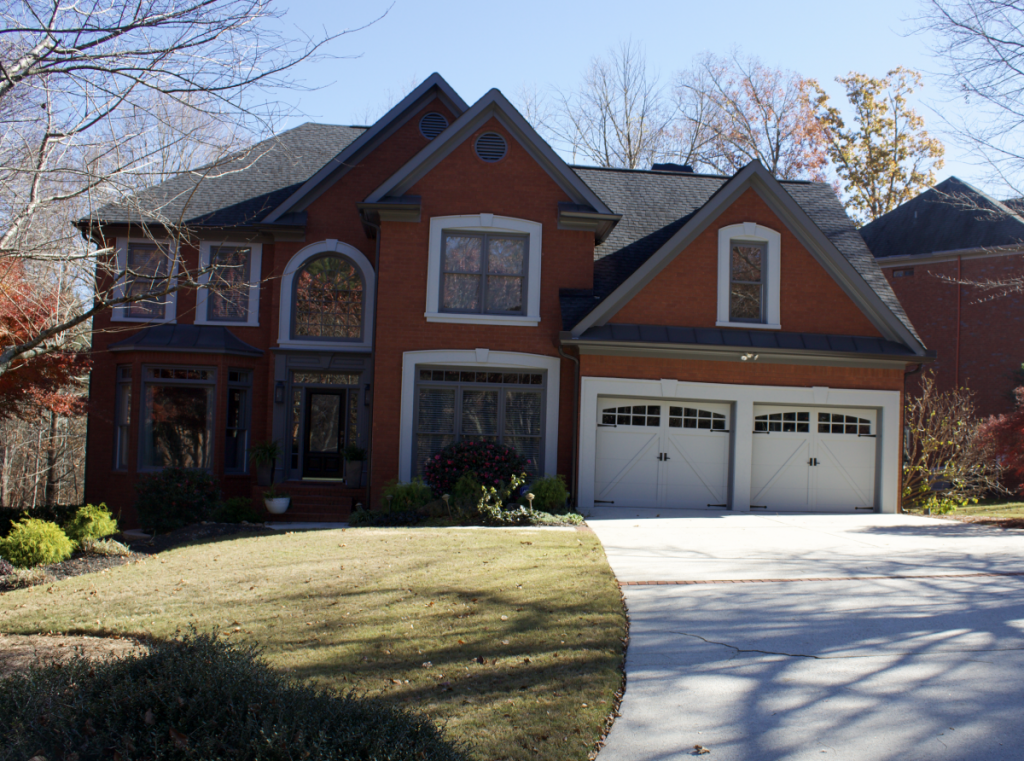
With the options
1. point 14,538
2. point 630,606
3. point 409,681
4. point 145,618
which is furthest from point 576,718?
point 14,538

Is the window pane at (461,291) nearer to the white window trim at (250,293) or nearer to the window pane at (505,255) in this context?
the window pane at (505,255)

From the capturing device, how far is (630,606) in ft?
23.5

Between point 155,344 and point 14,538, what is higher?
point 155,344

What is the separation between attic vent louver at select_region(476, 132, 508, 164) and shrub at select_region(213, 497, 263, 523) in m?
8.14

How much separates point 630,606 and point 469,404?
864 cm

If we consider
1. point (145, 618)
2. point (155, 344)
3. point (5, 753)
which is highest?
point (155, 344)

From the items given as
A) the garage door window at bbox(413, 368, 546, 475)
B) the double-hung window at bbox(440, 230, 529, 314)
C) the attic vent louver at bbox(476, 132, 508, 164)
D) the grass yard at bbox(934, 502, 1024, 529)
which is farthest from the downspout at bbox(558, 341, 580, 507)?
the grass yard at bbox(934, 502, 1024, 529)

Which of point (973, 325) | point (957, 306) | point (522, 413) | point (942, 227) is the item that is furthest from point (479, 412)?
point (942, 227)

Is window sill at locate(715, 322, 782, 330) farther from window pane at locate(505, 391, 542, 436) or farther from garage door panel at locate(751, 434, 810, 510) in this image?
window pane at locate(505, 391, 542, 436)

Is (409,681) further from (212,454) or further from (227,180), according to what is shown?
(227,180)

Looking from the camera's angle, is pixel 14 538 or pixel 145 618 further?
pixel 14 538

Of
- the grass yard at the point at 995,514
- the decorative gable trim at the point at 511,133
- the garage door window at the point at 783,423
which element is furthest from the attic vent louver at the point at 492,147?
the grass yard at the point at 995,514

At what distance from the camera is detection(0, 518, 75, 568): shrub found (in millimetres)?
10547

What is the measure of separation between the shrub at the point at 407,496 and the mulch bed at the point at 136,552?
2080 millimetres
